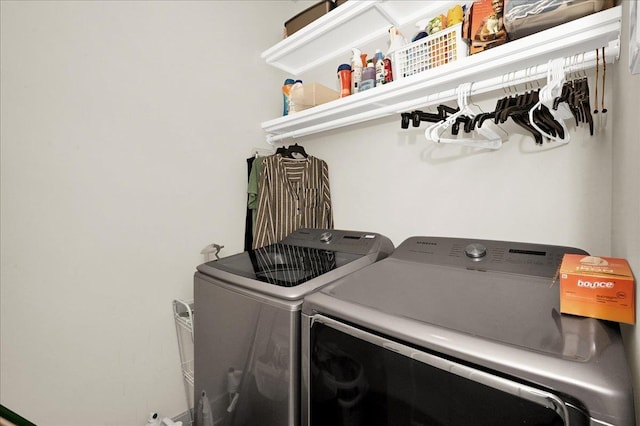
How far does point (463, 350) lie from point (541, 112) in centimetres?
84

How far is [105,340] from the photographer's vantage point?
53.0 inches

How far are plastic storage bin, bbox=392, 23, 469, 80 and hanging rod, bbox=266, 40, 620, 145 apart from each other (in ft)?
0.40

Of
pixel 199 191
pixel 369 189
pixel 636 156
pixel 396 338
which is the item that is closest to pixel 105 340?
pixel 199 191

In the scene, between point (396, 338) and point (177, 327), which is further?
point (177, 327)

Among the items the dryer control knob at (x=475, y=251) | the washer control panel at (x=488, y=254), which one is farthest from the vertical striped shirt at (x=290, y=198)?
the dryer control knob at (x=475, y=251)

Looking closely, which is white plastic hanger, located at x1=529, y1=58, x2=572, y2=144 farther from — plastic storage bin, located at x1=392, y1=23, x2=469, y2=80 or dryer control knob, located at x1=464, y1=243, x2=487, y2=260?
dryer control knob, located at x1=464, y1=243, x2=487, y2=260

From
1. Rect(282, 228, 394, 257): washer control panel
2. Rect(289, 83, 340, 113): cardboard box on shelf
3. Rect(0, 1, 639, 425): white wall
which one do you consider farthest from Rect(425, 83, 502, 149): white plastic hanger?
Rect(289, 83, 340, 113): cardboard box on shelf

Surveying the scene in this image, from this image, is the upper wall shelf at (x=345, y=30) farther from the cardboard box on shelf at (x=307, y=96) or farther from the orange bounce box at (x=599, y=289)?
the orange bounce box at (x=599, y=289)

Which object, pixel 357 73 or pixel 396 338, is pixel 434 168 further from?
pixel 396 338

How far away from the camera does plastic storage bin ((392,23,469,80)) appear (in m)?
1.12

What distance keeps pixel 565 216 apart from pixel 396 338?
912 mm

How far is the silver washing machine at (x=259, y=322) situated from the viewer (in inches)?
36.2

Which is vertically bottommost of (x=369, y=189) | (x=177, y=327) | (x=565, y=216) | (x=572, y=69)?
(x=177, y=327)

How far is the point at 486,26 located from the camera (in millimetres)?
1031
